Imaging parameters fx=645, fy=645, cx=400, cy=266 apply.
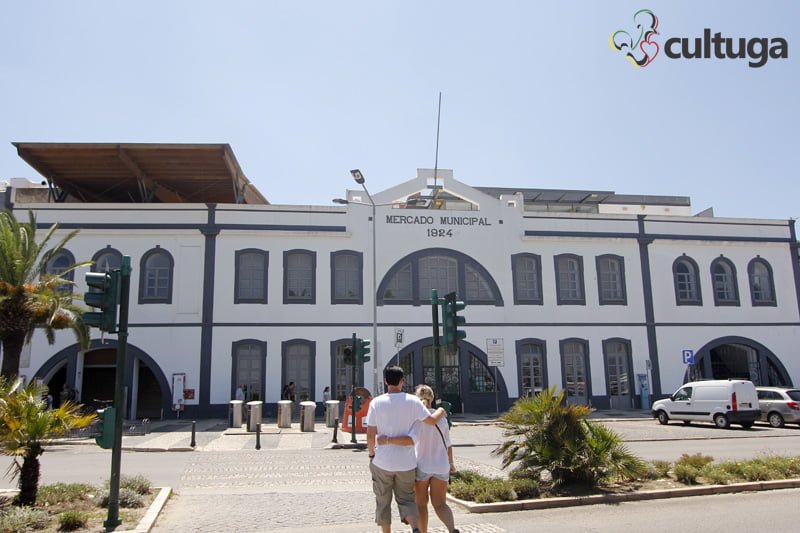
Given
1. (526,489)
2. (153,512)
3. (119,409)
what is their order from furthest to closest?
(526,489)
(153,512)
(119,409)

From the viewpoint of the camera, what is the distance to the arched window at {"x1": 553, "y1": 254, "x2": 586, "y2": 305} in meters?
30.0

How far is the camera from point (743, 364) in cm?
3188

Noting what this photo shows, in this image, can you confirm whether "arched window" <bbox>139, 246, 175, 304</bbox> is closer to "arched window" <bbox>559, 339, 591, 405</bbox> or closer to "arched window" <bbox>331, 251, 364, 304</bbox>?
"arched window" <bbox>331, 251, 364, 304</bbox>

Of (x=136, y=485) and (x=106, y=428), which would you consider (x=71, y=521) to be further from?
(x=136, y=485)

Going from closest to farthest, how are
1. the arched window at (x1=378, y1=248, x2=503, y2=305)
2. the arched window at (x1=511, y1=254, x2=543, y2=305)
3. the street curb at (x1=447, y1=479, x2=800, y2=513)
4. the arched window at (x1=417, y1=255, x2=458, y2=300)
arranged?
the street curb at (x1=447, y1=479, x2=800, y2=513)
the arched window at (x1=378, y1=248, x2=503, y2=305)
the arched window at (x1=417, y1=255, x2=458, y2=300)
the arched window at (x1=511, y1=254, x2=543, y2=305)

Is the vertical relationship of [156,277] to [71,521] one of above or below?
above

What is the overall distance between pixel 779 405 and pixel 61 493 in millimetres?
22844

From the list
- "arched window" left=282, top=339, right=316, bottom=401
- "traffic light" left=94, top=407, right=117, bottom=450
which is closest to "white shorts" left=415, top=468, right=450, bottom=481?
"traffic light" left=94, top=407, right=117, bottom=450

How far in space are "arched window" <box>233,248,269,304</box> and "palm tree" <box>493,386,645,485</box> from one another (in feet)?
62.3

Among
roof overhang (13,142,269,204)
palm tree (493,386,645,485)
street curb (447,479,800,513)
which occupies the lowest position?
street curb (447,479,800,513)

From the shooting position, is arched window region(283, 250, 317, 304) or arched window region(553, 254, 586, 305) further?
arched window region(553, 254, 586, 305)

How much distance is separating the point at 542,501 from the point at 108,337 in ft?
73.8

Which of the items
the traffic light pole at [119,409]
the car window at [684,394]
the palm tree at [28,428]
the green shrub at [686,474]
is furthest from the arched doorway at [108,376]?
the green shrub at [686,474]

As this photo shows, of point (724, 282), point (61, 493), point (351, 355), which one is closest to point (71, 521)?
point (61, 493)
